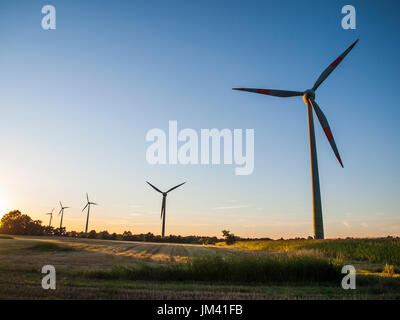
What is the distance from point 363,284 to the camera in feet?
47.0

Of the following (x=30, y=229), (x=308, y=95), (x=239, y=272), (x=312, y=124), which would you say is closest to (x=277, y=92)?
(x=308, y=95)

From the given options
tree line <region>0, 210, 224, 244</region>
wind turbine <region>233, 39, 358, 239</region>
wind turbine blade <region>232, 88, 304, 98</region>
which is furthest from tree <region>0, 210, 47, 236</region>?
wind turbine <region>233, 39, 358, 239</region>

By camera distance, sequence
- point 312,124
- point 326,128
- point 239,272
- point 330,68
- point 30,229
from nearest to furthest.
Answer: point 239,272 → point 326,128 → point 330,68 → point 312,124 → point 30,229

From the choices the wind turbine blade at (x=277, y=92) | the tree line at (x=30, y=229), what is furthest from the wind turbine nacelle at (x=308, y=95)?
the tree line at (x=30, y=229)

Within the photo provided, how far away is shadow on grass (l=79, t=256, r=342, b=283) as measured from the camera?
50.9 ft

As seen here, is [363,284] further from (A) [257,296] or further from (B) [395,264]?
(B) [395,264]

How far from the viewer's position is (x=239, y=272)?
16.1m

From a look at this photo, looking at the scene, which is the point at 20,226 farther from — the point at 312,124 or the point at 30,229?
the point at 312,124

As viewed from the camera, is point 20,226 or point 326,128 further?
point 20,226

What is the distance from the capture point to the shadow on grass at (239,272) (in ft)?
50.9

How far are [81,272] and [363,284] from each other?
15.8 meters

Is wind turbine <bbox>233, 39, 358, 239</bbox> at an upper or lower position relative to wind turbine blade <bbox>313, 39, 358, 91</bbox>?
lower

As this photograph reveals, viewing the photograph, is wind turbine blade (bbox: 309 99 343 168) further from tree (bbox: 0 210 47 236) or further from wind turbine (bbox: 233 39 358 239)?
tree (bbox: 0 210 47 236)
